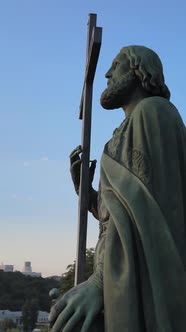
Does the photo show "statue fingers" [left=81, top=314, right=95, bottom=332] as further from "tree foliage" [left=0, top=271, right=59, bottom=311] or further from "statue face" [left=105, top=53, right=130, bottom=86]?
"tree foliage" [left=0, top=271, right=59, bottom=311]

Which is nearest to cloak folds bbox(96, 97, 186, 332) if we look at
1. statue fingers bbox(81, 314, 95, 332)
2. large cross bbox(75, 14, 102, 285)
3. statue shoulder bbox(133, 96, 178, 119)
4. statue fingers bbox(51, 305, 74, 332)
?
statue shoulder bbox(133, 96, 178, 119)

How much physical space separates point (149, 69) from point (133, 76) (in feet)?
0.49

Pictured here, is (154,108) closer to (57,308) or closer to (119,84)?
(119,84)

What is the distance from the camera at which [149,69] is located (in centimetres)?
414

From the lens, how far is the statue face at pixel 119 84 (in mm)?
4258

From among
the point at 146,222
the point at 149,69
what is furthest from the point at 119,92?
the point at 146,222

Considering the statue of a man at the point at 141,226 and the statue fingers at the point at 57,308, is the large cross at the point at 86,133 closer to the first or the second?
the statue of a man at the point at 141,226

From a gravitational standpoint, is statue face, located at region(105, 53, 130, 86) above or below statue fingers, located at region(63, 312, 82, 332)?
above

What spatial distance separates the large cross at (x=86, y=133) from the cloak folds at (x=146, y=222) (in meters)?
0.58

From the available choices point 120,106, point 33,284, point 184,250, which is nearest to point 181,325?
point 184,250

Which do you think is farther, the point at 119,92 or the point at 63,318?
the point at 119,92

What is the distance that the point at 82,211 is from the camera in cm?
460

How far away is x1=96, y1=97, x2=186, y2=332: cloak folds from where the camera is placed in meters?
3.41

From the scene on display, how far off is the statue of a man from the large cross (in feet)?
1.80
